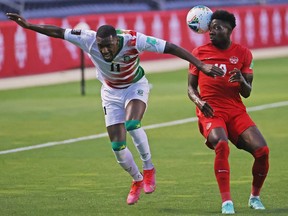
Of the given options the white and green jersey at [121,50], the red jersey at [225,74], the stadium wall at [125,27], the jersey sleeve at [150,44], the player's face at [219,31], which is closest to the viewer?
the player's face at [219,31]

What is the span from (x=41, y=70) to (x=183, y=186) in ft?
56.8

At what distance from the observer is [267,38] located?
4000 cm

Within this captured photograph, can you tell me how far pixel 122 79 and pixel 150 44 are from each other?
2.49 ft

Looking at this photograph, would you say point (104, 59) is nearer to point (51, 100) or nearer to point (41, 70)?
point (51, 100)

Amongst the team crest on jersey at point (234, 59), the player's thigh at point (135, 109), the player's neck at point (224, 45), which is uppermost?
the player's neck at point (224, 45)

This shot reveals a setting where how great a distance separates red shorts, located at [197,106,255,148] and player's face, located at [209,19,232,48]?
746 millimetres

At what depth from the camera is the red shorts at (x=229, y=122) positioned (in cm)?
1148

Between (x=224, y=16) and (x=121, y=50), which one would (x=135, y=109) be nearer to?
(x=121, y=50)

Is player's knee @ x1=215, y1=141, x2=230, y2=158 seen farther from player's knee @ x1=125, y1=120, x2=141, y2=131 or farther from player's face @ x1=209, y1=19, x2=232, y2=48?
player's knee @ x1=125, y1=120, x2=141, y2=131

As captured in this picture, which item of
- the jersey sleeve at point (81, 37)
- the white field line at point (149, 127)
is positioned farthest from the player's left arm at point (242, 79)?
the white field line at point (149, 127)

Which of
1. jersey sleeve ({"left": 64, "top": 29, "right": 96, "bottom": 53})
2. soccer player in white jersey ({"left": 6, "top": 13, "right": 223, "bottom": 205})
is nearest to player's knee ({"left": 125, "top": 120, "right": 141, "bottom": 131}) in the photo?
soccer player in white jersey ({"left": 6, "top": 13, "right": 223, "bottom": 205})

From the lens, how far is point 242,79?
11.3m

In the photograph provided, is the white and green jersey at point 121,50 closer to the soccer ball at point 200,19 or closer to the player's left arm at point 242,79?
the soccer ball at point 200,19

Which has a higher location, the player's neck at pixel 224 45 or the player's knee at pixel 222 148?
the player's neck at pixel 224 45
